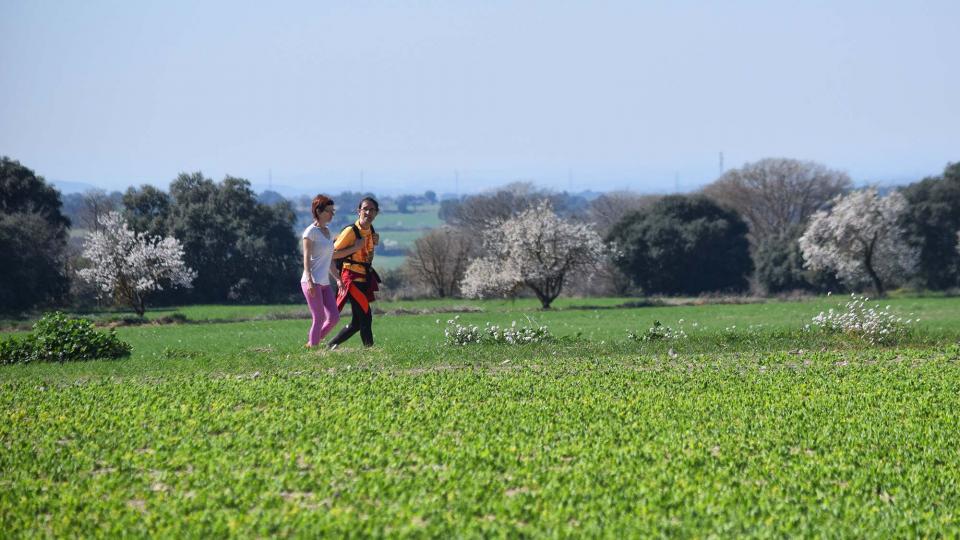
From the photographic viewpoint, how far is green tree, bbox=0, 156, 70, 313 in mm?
61344

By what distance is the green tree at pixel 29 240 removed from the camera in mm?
61344

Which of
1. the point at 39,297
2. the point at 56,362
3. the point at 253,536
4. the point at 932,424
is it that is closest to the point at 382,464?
the point at 253,536

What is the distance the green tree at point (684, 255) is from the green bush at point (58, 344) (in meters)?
64.7

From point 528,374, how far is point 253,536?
8091 millimetres

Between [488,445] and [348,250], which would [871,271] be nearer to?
[348,250]

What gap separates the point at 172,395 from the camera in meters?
14.1

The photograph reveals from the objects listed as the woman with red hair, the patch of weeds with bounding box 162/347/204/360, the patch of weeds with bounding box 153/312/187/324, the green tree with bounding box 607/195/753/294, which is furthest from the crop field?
Result: the green tree with bounding box 607/195/753/294

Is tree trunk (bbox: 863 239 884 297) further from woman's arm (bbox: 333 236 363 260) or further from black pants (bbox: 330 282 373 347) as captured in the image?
woman's arm (bbox: 333 236 363 260)

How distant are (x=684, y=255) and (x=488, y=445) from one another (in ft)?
242

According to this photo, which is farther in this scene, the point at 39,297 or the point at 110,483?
the point at 39,297

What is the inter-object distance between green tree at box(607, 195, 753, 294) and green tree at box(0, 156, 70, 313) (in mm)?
40945

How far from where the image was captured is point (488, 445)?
1102cm

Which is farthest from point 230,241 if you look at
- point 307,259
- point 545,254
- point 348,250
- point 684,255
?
point 348,250

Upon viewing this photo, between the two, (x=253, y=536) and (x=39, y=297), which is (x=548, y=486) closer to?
(x=253, y=536)
